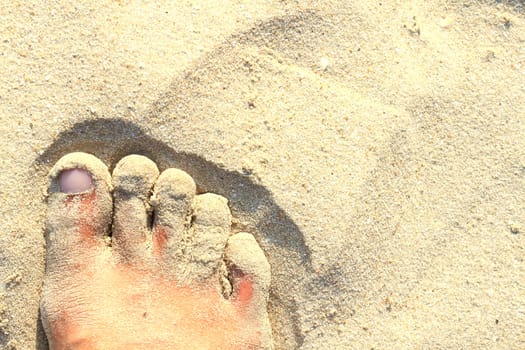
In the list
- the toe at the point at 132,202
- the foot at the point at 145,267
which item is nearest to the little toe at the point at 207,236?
the foot at the point at 145,267

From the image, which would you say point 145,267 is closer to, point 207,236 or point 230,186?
point 207,236

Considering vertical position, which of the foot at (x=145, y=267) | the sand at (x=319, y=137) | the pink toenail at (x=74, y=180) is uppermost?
the sand at (x=319, y=137)

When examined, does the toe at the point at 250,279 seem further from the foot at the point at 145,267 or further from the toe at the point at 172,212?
the toe at the point at 172,212

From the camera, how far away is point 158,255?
204cm

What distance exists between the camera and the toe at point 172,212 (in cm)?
195

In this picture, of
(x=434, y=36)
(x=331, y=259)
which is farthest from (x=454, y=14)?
(x=331, y=259)

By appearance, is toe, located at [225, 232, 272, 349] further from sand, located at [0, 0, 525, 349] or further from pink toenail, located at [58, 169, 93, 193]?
pink toenail, located at [58, 169, 93, 193]

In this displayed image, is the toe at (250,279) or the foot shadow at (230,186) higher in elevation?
the foot shadow at (230,186)

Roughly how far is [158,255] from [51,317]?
450 mm

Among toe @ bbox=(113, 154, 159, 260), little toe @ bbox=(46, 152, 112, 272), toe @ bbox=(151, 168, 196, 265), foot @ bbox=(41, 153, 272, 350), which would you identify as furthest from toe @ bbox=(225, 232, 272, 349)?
little toe @ bbox=(46, 152, 112, 272)

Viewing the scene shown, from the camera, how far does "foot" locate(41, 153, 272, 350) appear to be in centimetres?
196

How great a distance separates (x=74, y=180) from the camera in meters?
1.92

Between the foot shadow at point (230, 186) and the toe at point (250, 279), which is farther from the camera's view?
the toe at point (250, 279)

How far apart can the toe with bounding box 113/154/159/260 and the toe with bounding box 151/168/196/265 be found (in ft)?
0.13
